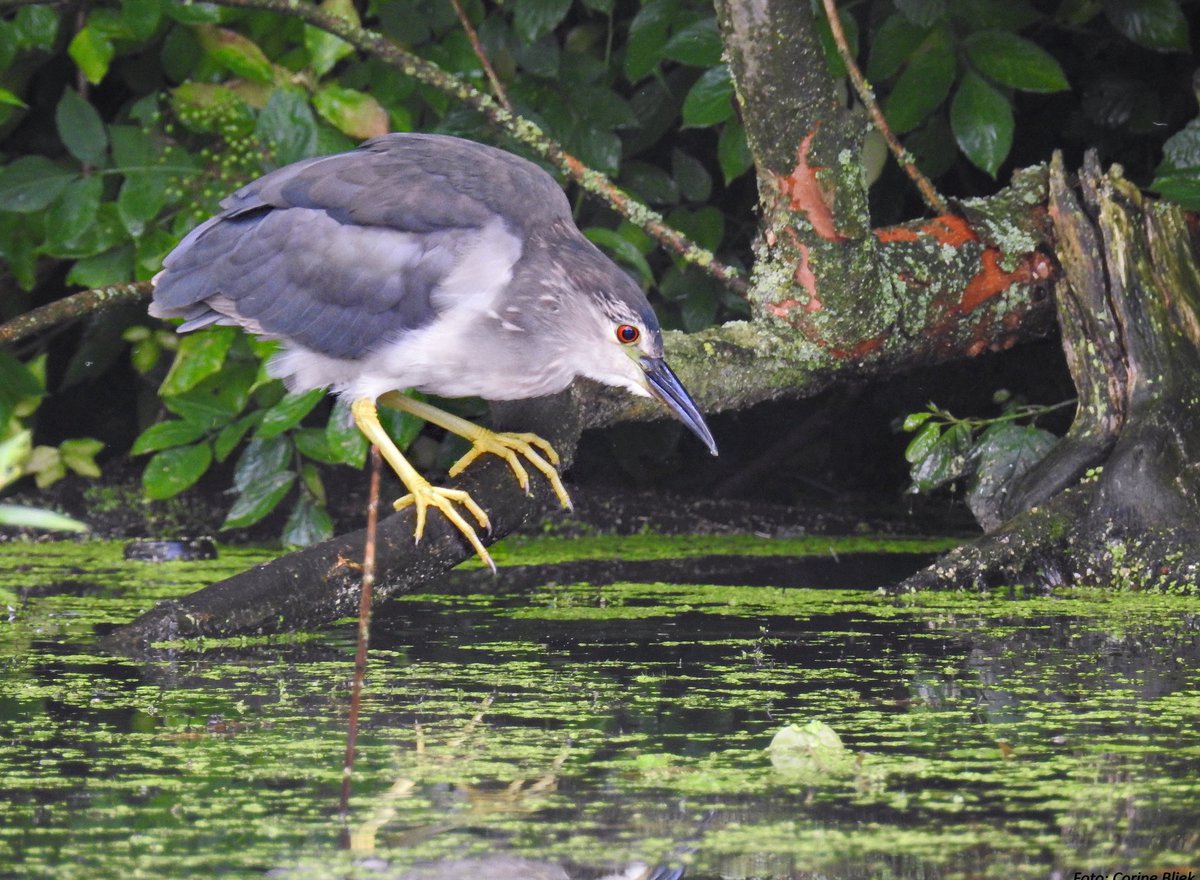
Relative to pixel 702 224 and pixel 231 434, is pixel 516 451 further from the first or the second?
pixel 702 224

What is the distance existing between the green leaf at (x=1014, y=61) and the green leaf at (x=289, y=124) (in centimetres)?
198

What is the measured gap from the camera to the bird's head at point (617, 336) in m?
3.76

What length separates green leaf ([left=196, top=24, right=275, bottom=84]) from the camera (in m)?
5.23

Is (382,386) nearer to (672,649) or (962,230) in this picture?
(672,649)

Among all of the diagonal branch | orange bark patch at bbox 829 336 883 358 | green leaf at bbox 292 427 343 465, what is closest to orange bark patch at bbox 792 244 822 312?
orange bark patch at bbox 829 336 883 358

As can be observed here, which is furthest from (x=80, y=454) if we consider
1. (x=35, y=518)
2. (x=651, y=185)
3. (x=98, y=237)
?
(x=35, y=518)

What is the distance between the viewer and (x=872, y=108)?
4.58m

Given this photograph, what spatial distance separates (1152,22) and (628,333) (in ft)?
7.59

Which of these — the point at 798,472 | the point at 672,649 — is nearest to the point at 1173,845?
the point at 672,649

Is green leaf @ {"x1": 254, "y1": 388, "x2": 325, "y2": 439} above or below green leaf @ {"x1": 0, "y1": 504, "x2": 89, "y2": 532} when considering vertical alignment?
above

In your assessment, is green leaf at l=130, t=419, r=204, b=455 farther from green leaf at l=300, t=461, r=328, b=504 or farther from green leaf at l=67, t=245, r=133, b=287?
green leaf at l=67, t=245, r=133, b=287

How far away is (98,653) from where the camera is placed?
11.4 feet

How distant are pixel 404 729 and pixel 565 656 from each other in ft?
2.40

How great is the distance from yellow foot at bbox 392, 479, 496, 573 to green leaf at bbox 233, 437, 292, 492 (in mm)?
1531
